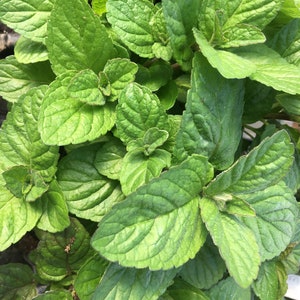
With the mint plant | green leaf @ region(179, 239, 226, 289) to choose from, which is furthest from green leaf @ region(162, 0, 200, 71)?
green leaf @ region(179, 239, 226, 289)

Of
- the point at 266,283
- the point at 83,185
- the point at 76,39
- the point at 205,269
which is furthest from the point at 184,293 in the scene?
the point at 76,39

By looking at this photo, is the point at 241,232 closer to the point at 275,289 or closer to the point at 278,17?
the point at 275,289

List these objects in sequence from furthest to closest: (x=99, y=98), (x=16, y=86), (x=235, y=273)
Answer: (x=16, y=86), (x=99, y=98), (x=235, y=273)

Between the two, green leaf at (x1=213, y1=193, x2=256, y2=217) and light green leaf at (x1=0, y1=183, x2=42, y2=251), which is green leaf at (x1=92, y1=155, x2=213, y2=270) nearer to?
green leaf at (x1=213, y1=193, x2=256, y2=217)

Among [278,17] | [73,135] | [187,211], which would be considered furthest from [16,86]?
[278,17]

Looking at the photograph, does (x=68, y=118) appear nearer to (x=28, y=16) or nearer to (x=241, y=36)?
(x=28, y=16)

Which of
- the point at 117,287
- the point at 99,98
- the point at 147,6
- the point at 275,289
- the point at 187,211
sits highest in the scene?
the point at 147,6

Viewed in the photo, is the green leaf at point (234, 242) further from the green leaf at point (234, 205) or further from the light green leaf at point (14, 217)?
the light green leaf at point (14, 217)

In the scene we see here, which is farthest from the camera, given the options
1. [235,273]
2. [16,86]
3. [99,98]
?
[16,86]

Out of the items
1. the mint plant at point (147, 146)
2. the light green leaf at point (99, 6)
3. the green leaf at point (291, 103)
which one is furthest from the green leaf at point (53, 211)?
the green leaf at point (291, 103)
